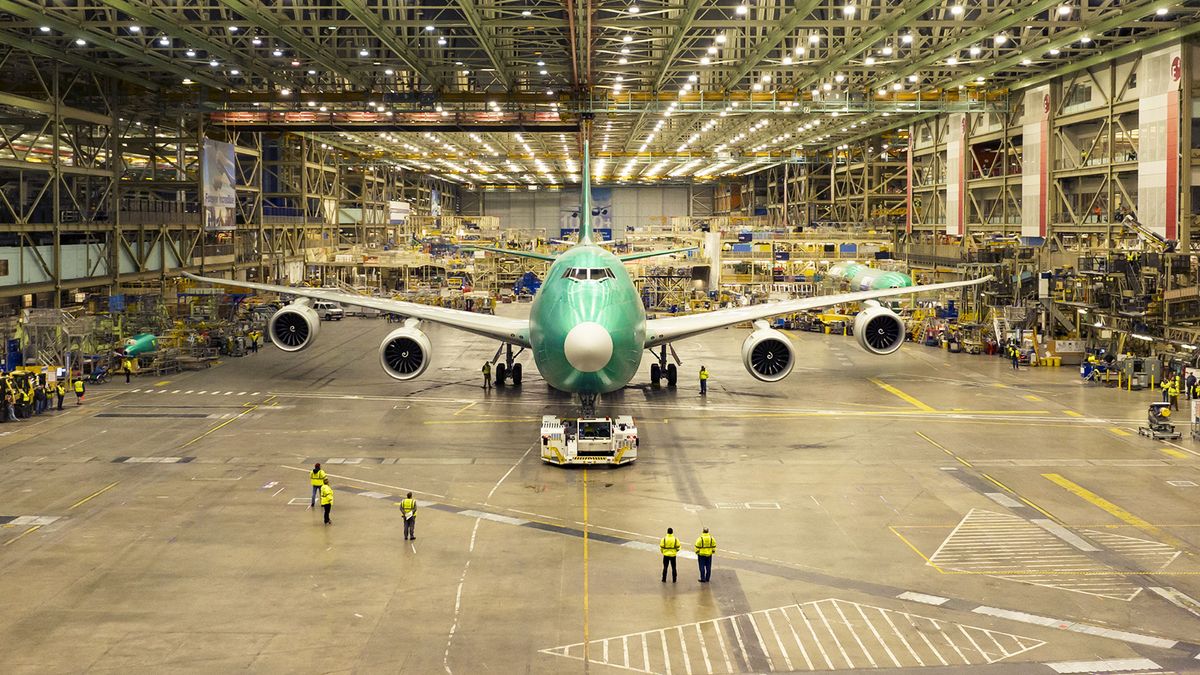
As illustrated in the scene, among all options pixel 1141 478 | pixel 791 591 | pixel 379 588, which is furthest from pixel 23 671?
pixel 1141 478

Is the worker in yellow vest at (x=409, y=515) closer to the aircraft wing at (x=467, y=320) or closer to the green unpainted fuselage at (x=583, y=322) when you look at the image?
the green unpainted fuselage at (x=583, y=322)

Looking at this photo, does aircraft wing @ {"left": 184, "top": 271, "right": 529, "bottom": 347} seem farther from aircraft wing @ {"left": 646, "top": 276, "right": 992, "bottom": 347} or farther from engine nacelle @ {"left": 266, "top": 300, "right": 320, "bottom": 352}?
aircraft wing @ {"left": 646, "top": 276, "right": 992, "bottom": 347}

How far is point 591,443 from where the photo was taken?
31141mm

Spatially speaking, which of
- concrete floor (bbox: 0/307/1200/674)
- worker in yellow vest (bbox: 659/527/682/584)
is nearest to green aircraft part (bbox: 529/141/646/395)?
concrete floor (bbox: 0/307/1200/674)

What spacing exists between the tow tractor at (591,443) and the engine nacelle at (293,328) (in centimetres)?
1668

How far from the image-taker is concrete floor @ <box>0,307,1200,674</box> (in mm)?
→ 17172

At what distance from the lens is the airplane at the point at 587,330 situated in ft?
107

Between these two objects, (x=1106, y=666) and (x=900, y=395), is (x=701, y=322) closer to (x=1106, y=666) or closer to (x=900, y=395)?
(x=900, y=395)

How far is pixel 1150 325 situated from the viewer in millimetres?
49562

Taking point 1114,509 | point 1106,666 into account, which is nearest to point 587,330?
point 1114,509

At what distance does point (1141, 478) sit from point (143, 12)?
39648 millimetres

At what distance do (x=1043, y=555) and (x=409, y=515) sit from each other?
13.3 meters

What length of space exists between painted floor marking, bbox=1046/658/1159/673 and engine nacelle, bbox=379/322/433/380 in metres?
25.7

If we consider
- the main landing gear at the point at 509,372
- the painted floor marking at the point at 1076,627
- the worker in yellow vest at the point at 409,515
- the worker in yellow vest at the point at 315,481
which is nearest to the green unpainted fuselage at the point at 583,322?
the worker in yellow vest at the point at 315,481
